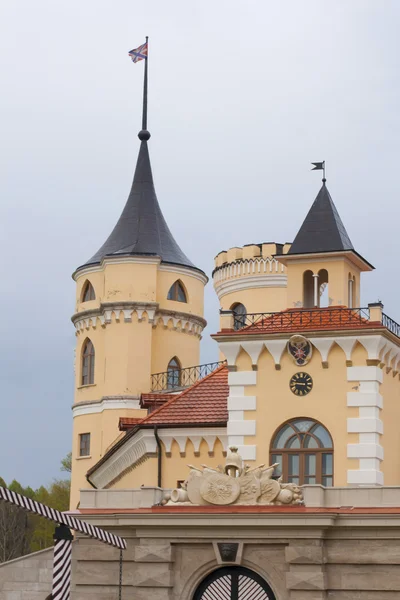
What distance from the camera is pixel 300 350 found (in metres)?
36.6

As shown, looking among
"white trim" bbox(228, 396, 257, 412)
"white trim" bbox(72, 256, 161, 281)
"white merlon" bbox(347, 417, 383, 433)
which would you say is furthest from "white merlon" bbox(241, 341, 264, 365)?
"white trim" bbox(72, 256, 161, 281)

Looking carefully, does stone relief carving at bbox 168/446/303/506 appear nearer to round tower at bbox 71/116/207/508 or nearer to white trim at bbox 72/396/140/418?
round tower at bbox 71/116/207/508

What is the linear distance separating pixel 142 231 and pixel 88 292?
12.2 ft

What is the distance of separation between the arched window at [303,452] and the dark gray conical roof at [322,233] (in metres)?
6.19

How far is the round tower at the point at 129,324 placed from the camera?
56000 mm

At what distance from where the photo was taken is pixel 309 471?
3631 cm

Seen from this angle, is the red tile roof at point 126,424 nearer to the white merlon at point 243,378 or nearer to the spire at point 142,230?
the white merlon at point 243,378

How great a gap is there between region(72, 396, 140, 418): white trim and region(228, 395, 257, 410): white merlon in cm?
1861

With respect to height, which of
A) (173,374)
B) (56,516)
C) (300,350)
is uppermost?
(173,374)

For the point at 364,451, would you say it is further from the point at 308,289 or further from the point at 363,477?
the point at 308,289

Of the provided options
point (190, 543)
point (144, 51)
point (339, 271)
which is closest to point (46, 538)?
point (144, 51)

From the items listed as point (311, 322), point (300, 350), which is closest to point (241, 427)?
point (300, 350)

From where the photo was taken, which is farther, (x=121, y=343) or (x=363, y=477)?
(x=121, y=343)

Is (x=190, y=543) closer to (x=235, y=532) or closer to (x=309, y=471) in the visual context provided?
(x=235, y=532)
